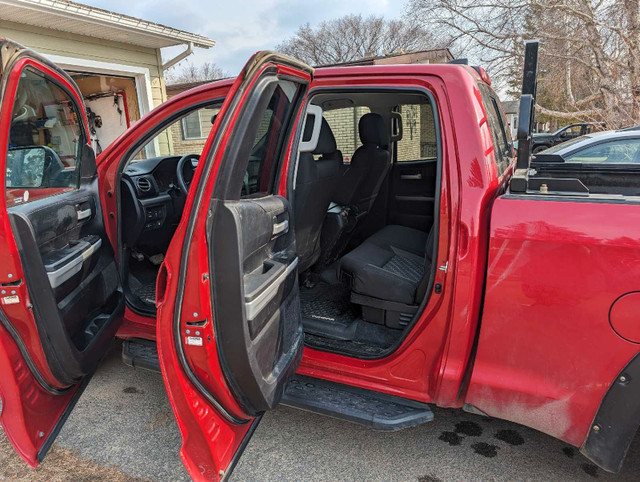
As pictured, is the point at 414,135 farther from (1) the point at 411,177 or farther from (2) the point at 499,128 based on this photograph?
(2) the point at 499,128

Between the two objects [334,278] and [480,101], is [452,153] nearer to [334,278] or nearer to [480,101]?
[480,101]

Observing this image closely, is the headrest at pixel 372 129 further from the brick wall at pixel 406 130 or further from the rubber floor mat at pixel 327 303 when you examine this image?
the rubber floor mat at pixel 327 303

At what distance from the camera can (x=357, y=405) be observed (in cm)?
208

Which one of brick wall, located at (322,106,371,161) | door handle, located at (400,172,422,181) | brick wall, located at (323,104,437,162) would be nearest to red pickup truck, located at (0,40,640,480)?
brick wall, located at (323,104,437,162)

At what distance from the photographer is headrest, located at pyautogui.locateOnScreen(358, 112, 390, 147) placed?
3.16 meters

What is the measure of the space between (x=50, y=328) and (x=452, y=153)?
1.91 m

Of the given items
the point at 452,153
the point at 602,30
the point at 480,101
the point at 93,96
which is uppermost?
the point at 602,30

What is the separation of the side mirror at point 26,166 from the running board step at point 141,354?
1.06 metres

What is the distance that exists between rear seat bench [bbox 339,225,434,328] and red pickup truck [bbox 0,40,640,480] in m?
0.01

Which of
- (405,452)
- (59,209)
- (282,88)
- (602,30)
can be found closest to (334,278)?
(405,452)

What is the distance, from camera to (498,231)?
1.69 metres

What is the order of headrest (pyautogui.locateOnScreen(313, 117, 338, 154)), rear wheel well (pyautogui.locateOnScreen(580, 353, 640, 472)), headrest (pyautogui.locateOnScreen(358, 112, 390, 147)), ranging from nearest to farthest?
rear wheel well (pyautogui.locateOnScreen(580, 353, 640, 472)) → headrest (pyautogui.locateOnScreen(313, 117, 338, 154)) → headrest (pyautogui.locateOnScreen(358, 112, 390, 147))

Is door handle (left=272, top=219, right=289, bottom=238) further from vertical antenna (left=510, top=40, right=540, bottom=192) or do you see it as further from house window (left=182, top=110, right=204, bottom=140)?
house window (left=182, top=110, right=204, bottom=140)

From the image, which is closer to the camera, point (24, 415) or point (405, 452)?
point (24, 415)
